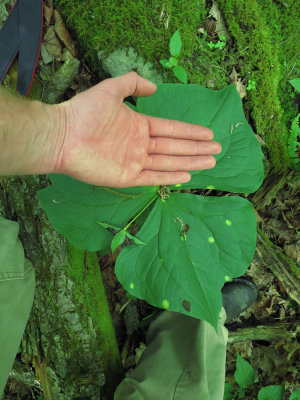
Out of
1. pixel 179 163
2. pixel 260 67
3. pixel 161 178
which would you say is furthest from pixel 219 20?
pixel 161 178

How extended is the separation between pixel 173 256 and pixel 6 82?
5.83 ft

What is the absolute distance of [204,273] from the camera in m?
2.00

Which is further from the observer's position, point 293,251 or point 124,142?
point 293,251

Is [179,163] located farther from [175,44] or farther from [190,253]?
[175,44]

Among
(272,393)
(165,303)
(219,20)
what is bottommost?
(272,393)

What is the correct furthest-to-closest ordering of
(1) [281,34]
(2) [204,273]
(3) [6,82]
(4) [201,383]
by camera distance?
(1) [281,34] < (3) [6,82] < (4) [201,383] < (2) [204,273]

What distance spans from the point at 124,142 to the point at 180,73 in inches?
27.9

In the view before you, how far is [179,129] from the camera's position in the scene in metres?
2.04

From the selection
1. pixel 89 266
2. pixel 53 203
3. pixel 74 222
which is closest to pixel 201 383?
pixel 89 266

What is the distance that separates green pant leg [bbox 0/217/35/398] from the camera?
2168 millimetres

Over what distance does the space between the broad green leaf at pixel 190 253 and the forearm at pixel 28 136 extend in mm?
732

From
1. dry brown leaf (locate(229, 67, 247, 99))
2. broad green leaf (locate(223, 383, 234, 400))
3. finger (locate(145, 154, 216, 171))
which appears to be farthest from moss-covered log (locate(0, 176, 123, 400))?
dry brown leaf (locate(229, 67, 247, 99))

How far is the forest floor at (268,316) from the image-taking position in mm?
2850

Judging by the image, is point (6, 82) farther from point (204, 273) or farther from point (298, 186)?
point (298, 186)
